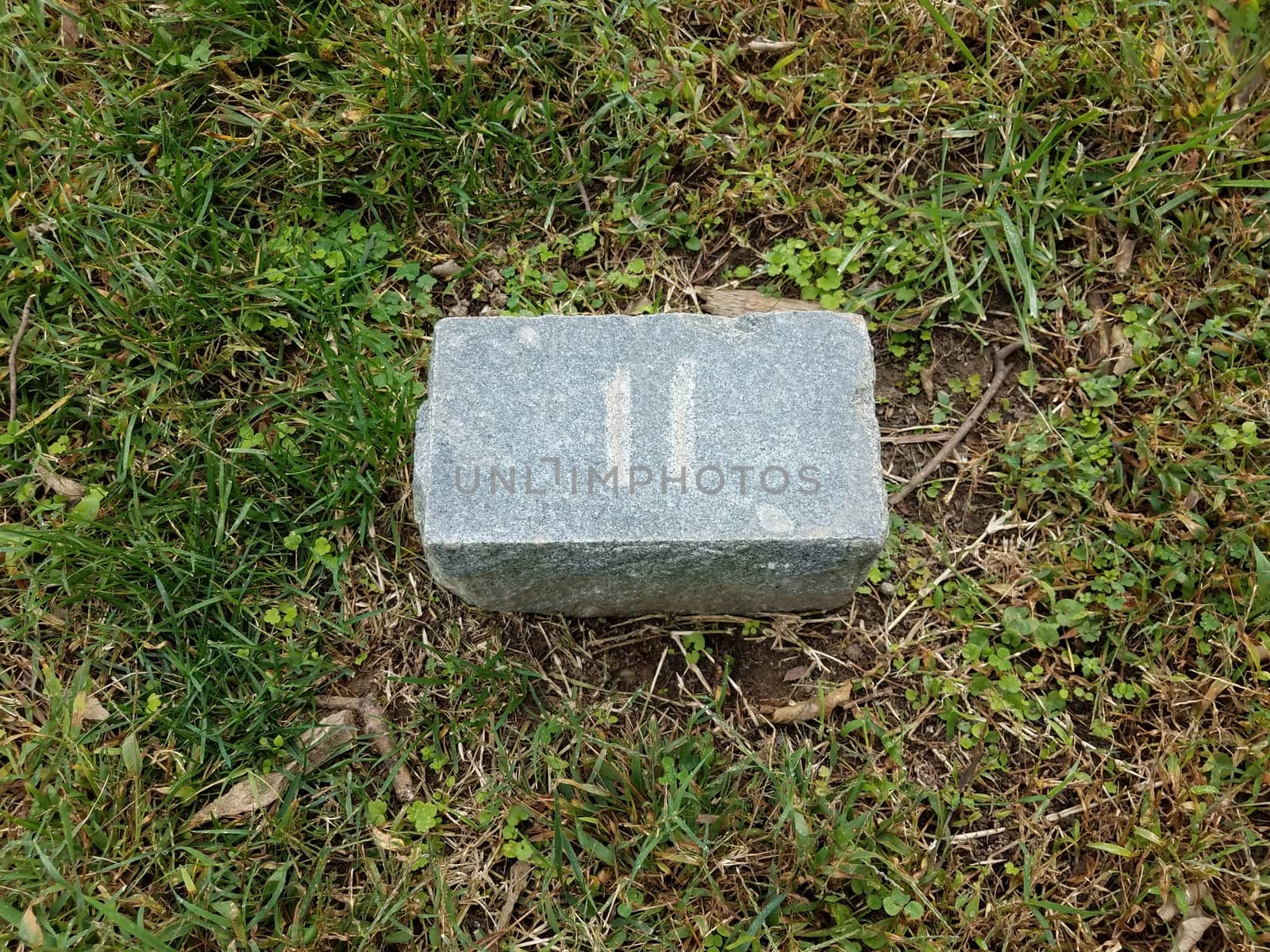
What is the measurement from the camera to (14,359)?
2.65m

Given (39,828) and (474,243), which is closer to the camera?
(39,828)

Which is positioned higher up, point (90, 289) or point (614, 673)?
point (90, 289)

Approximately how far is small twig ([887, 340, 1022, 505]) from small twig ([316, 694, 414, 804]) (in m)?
1.29

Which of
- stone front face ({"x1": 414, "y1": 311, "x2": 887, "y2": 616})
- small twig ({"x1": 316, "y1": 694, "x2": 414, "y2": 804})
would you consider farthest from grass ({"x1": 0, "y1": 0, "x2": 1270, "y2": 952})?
stone front face ({"x1": 414, "y1": 311, "x2": 887, "y2": 616})

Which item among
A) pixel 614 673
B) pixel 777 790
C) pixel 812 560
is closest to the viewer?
pixel 812 560

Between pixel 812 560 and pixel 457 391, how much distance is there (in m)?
0.78

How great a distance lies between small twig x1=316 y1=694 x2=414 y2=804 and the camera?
2.30m

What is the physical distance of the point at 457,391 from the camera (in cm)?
210

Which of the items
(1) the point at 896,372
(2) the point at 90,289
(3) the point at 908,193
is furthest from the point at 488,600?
(3) the point at 908,193

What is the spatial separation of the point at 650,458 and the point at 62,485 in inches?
60.0

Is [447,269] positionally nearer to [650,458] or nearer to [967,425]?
[650,458]

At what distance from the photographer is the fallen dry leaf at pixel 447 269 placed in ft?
9.00

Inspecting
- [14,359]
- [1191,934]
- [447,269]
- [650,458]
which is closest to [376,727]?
[650,458]

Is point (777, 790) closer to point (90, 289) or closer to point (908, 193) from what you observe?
point (908, 193)
